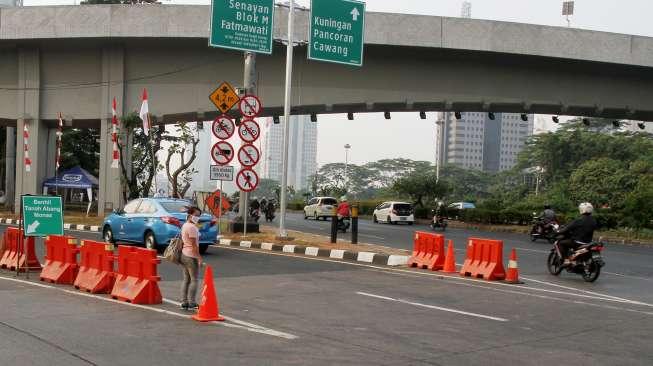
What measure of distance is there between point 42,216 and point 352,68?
59.4 feet

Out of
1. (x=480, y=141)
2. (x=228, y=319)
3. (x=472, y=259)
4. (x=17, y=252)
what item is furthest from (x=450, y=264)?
(x=480, y=141)

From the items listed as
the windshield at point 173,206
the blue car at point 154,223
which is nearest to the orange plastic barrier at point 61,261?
the blue car at point 154,223

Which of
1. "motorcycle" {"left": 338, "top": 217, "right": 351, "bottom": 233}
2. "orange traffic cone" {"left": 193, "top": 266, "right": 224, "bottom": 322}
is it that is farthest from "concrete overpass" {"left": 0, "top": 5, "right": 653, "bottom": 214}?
"orange traffic cone" {"left": 193, "top": 266, "right": 224, "bottom": 322}

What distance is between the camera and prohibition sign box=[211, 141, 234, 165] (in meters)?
21.7

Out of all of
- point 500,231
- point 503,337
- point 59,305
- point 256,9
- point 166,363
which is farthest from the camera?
point 500,231

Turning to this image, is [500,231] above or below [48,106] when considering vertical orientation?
below

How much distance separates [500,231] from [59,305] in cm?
2966

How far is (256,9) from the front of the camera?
69.3ft

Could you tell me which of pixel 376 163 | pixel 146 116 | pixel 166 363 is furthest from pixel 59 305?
pixel 376 163

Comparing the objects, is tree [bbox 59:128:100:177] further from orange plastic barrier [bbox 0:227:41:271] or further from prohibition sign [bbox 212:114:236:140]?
orange plastic barrier [bbox 0:227:41:271]

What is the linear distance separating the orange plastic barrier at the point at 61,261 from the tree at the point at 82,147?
44.2 metres

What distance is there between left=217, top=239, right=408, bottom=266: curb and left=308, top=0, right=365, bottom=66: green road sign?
5.33m

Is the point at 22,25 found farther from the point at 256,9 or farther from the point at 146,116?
the point at 256,9

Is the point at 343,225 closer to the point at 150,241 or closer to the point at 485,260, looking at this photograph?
the point at 150,241
